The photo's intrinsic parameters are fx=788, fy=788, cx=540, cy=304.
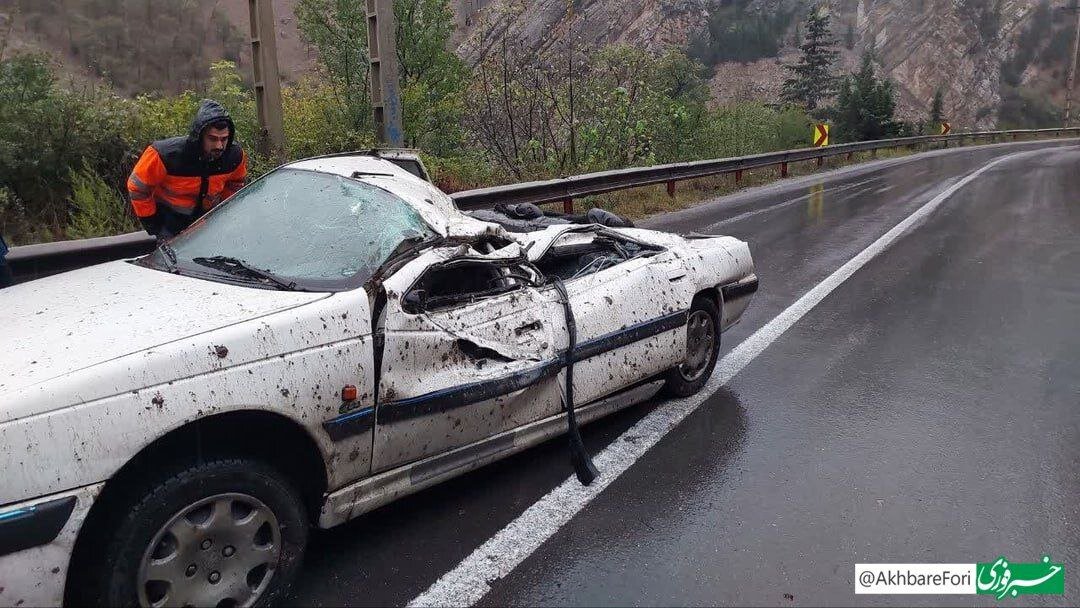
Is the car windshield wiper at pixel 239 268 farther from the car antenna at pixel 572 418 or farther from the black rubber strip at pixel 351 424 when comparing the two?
the car antenna at pixel 572 418

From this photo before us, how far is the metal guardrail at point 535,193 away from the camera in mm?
5339

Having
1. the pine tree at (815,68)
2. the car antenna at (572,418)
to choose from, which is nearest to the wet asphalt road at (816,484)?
the car antenna at (572,418)

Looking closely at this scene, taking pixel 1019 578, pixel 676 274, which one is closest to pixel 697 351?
pixel 676 274

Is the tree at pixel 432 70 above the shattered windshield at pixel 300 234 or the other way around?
above

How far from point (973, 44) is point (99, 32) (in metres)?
81.8

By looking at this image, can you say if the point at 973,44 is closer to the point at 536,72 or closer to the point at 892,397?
the point at 536,72

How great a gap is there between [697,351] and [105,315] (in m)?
3.33

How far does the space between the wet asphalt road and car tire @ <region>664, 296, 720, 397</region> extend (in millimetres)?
188

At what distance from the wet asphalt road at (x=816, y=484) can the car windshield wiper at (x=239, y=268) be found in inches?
41.6

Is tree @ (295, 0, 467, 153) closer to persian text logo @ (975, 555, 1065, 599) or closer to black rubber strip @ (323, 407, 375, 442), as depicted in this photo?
black rubber strip @ (323, 407, 375, 442)

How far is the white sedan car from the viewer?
2252 millimetres

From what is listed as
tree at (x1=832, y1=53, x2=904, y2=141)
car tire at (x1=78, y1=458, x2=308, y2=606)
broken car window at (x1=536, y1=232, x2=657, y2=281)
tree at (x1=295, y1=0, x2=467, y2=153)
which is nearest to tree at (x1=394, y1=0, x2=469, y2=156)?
tree at (x1=295, y1=0, x2=467, y2=153)

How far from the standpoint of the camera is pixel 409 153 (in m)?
4.62

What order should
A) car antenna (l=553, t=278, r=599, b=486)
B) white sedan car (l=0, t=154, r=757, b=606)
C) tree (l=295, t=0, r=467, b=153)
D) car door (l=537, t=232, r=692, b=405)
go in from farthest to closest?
1. tree (l=295, t=0, r=467, b=153)
2. car door (l=537, t=232, r=692, b=405)
3. car antenna (l=553, t=278, r=599, b=486)
4. white sedan car (l=0, t=154, r=757, b=606)
